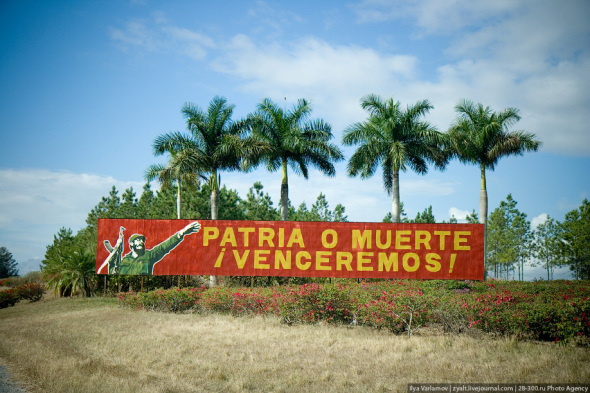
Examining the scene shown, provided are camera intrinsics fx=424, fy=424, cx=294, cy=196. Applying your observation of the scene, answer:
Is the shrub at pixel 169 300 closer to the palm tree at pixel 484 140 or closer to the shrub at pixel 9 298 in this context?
the shrub at pixel 9 298

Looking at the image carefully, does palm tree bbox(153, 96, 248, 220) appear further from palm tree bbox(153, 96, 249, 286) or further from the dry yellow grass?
the dry yellow grass

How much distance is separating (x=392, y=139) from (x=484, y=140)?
7.32 metres

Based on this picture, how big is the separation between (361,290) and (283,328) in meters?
3.30

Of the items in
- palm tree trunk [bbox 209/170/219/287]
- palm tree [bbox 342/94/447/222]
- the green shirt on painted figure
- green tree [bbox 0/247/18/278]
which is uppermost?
palm tree [bbox 342/94/447/222]

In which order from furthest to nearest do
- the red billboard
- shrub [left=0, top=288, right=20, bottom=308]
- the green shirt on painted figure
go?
shrub [left=0, top=288, right=20, bottom=308]
the green shirt on painted figure
the red billboard

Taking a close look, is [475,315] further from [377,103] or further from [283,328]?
[377,103]

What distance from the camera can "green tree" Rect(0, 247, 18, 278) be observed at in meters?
73.3

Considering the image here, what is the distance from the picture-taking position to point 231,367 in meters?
9.06

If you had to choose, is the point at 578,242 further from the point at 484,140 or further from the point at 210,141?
the point at 210,141

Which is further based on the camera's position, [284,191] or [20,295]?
[284,191]

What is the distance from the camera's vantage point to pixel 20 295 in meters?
22.6

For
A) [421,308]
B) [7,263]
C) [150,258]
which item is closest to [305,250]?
[150,258]

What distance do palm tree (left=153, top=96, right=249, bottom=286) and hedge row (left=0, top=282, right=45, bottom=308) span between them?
1003 centimetres

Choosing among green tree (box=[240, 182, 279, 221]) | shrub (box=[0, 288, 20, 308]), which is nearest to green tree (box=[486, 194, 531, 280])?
green tree (box=[240, 182, 279, 221])
